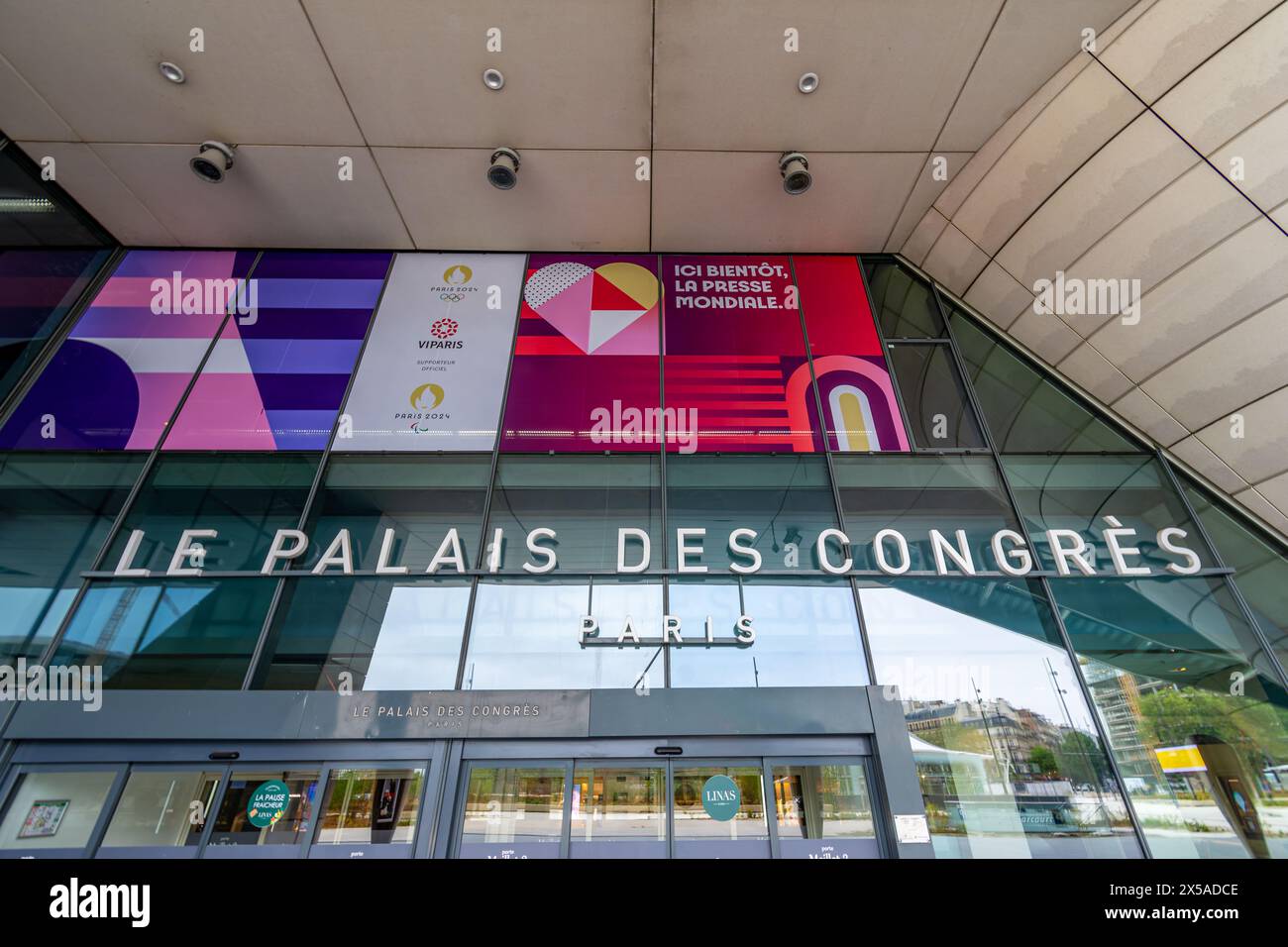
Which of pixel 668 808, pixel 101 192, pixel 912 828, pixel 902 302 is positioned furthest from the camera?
pixel 902 302

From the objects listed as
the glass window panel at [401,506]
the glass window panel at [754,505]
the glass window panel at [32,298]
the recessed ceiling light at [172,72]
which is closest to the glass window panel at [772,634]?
the glass window panel at [754,505]

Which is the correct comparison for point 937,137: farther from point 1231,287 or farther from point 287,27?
point 287,27

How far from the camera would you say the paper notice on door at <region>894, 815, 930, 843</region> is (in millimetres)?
4391

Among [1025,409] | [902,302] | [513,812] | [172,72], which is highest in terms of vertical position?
[172,72]

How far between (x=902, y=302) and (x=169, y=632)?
8.28 metres

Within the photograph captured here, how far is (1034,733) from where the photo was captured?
4816 millimetres

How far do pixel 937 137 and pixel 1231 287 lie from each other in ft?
9.99

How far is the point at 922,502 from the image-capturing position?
604 centimetres

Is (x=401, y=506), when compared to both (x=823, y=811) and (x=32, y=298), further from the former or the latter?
(x=32, y=298)

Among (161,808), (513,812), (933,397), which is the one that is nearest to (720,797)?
(513,812)

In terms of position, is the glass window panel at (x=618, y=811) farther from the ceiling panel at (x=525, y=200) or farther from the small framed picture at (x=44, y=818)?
the ceiling panel at (x=525, y=200)

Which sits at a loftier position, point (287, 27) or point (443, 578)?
point (287, 27)

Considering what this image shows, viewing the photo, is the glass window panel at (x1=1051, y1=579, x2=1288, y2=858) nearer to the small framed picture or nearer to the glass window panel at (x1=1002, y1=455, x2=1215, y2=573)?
the glass window panel at (x1=1002, y1=455, x2=1215, y2=573)
